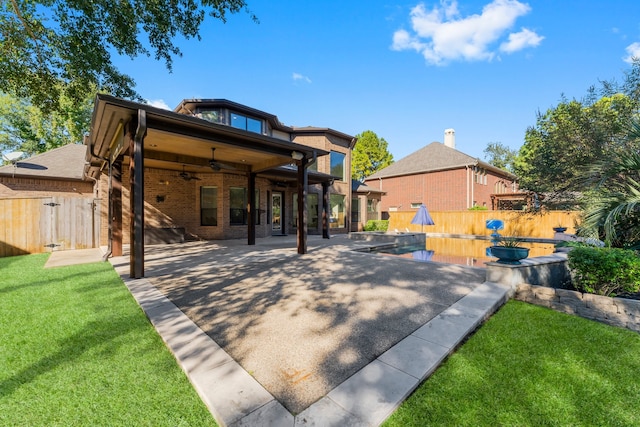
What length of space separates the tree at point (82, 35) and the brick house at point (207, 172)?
2584 millimetres

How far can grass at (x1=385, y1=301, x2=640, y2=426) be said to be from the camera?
A: 6.24ft

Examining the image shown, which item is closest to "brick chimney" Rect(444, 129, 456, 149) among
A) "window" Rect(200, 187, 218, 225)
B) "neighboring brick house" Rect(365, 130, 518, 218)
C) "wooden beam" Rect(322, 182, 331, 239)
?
"neighboring brick house" Rect(365, 130, 518, 218)

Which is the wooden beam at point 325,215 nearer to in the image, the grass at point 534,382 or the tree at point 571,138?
the tree at point 571,138

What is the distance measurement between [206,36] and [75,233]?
8.29m

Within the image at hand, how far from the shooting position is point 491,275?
4.95 m

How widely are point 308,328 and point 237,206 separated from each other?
10352 millimetres

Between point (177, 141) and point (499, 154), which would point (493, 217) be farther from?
point (499, 154)

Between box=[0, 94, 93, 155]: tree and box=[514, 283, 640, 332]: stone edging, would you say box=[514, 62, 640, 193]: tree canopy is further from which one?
box=[0, 94, 93, 155]: tree

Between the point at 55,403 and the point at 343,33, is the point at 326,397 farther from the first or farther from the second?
the point at 343,33

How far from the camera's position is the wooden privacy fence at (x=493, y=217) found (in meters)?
14.6

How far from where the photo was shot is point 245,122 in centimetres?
1294

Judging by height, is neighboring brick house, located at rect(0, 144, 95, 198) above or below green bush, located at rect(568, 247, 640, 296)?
A: above

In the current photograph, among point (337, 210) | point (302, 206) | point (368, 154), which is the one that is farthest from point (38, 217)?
point (368, 154)

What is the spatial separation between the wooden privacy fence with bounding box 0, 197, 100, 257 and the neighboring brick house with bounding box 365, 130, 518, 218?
21.5 meters
